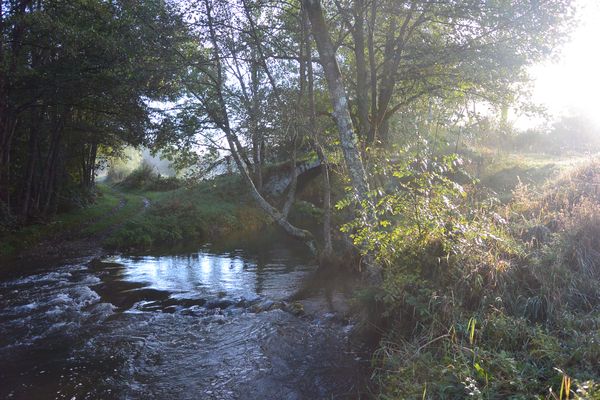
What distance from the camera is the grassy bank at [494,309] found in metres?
4.45

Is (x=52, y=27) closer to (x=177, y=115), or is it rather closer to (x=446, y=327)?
(x=177, y=115)

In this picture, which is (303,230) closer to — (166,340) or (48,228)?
(166,340)

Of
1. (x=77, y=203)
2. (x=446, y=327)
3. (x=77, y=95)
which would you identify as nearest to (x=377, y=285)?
(x=446, y=327)

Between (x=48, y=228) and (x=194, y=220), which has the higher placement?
(x=194, y=220)

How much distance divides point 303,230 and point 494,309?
9666 millimetres

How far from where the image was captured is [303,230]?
1517cm

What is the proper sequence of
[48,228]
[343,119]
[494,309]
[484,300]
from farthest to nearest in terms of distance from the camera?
1. [48,228]
2. [343,119]
3. [484,300]
4. [494,309]

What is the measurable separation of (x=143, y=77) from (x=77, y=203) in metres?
16.9

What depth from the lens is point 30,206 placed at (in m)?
19.5

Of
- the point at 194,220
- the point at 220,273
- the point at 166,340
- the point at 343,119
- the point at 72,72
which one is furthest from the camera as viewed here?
the point at 194,220

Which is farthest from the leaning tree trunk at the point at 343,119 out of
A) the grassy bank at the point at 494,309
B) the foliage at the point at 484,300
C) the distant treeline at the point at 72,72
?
the distant treeline at the point at 72,72

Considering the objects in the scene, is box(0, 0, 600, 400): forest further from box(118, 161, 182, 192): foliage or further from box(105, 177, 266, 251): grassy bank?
box(118, 161, 182, 192): foliage

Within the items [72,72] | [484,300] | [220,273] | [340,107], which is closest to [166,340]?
[484,300]

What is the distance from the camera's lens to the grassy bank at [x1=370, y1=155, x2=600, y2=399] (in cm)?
445
